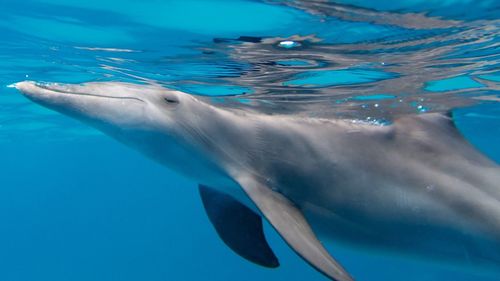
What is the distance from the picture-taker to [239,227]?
Result: 636 cm

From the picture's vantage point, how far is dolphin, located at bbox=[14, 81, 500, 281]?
5480mm

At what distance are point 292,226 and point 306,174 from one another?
1.10 metres

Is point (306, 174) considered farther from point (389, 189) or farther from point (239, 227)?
point (239, 227)

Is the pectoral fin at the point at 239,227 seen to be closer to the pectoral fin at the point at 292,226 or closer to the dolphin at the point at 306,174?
the dolphin at the point at 306,174

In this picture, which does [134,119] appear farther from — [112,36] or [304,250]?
[112,36]

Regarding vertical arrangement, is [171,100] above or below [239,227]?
above

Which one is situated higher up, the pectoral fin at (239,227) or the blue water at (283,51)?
the blue water at (283,51)

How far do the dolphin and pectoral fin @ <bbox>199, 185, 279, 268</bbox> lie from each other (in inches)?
0.5

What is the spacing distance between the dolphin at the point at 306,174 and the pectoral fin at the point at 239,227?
13 millimetres

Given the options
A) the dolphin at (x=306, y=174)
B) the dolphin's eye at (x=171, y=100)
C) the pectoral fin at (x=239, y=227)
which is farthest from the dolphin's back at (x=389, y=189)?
the dolphin's eye at (x=171, y=100)

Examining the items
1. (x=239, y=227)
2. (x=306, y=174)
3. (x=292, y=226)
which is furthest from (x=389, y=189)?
(x=239, y=227)

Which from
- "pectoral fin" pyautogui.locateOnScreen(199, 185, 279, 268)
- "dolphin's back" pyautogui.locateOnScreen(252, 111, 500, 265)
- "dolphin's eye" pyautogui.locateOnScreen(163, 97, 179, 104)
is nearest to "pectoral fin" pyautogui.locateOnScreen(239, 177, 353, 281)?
"dolphin's back" pyautogui.locateOnScreen(252, 111, 500, 265)

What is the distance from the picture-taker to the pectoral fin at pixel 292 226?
454cm

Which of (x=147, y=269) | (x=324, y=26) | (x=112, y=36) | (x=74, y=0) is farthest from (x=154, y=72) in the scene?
(x=147, y=269)
